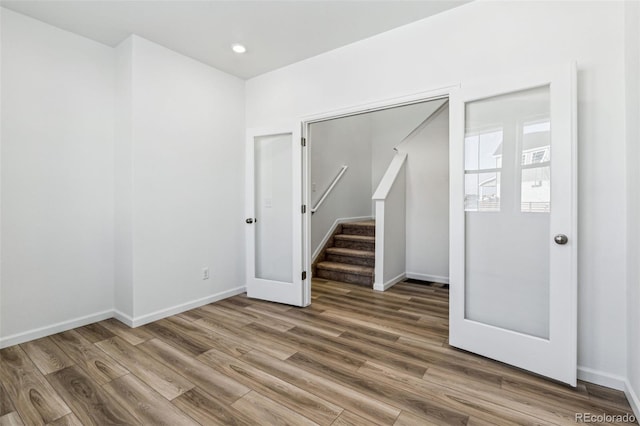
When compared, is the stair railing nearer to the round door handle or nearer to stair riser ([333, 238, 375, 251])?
stair riser ([333, 238, 375, 251])

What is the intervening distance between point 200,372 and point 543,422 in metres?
2.00

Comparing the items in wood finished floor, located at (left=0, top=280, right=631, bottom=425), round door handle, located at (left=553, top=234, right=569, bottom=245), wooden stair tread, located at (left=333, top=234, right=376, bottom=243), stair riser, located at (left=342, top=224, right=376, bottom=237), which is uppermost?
round door handle, located at (left=553, top=234, right=569, bottom=245)

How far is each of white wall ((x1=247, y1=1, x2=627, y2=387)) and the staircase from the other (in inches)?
96.5

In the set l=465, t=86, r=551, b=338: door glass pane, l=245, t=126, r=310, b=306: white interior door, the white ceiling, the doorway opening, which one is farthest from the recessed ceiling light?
l=465, t=86, r=551, b=338: door glass pane

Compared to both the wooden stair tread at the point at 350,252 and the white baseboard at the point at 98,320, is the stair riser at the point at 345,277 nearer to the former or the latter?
the wooden stair tread at the point at 350,252

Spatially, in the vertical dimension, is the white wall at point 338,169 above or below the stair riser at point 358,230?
Answer: above

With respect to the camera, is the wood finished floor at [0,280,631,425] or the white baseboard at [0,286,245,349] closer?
the wood finished floor at [0,280,631,425]

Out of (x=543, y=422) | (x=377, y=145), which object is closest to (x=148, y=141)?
(x=543, y=422)

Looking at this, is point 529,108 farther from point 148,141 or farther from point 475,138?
point 148,141

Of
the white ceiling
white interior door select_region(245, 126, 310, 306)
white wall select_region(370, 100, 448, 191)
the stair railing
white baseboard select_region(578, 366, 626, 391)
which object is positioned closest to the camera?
white baseboard select_region(578, 366, 626, 391)

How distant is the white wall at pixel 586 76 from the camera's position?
5.93ft

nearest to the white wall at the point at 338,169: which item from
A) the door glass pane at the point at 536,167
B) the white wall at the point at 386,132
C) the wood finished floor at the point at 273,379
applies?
the white wall at the point at 386,132

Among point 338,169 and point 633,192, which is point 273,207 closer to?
point 338,169

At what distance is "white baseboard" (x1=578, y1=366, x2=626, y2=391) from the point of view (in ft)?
5.90
